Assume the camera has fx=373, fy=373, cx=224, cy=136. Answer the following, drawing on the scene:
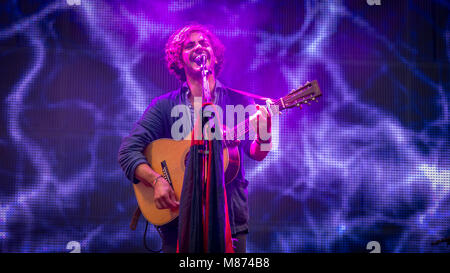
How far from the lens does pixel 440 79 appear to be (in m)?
3.79

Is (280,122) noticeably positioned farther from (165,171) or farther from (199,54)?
(165,171)

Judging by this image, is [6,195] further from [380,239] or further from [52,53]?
[380,239]

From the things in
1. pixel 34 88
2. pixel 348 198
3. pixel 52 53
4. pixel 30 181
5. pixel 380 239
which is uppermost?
pixel 52 53

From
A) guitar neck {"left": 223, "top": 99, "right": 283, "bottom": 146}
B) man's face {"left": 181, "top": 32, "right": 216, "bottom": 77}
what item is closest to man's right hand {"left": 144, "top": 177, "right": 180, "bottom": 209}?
guitar neck {"left": 223, "top": 99, "right": 283, "bottom": 146}

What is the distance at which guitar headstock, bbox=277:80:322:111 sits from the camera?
2438 millimetres

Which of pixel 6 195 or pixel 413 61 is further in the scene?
pixel 413 61

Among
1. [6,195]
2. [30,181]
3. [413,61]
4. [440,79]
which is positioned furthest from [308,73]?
[6,195]

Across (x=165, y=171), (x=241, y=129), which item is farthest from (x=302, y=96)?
(x=165, y=171)

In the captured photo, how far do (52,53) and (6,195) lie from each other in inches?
53.9

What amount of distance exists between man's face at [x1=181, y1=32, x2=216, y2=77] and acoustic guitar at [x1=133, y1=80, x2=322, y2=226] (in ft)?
1.72

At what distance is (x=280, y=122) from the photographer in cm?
353

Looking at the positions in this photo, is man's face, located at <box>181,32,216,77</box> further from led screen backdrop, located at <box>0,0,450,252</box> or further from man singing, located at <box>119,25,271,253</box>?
led screen backdrop, located at <box>0,0,450,252</box>

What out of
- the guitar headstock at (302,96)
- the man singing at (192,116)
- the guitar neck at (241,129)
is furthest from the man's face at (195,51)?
the guitar headstock at (302,96)

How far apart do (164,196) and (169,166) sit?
235 mm
